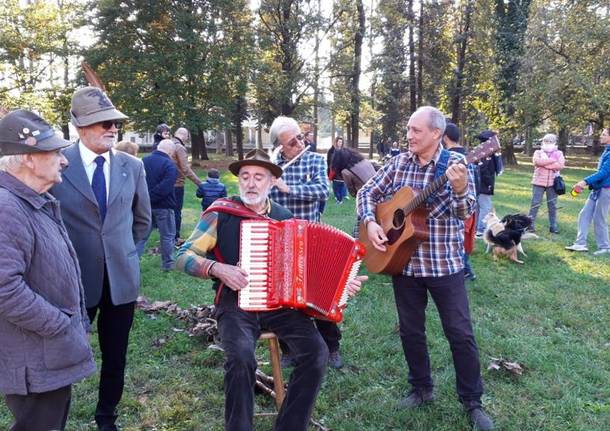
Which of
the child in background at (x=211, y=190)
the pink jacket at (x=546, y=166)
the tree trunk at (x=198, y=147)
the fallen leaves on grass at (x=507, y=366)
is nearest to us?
the fallen leaves on grass at (x=507, y=366)

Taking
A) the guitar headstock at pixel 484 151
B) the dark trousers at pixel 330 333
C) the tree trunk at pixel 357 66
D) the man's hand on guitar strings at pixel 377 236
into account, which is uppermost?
the tree trunk at pixel 357 66

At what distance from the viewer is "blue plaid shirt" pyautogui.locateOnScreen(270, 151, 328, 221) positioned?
4.44 m

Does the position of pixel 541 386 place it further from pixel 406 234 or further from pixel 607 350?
pixel 406 234

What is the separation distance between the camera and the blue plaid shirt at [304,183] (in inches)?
175

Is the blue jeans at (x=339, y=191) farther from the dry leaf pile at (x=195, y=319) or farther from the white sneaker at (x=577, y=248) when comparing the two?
the dry leaf pile at (x=195, y=319)

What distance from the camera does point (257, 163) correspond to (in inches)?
136

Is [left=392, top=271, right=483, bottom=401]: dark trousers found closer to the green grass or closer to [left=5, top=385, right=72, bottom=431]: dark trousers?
the green grass

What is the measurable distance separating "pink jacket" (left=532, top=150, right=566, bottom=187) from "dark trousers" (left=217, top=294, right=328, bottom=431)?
8.16 meters

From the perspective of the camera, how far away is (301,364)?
3.23m

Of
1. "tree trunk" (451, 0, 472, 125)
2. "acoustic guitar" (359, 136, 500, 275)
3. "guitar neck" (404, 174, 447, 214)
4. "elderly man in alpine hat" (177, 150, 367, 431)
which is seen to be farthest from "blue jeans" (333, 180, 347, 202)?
"tree trunk" (451, 0, 472, 125)

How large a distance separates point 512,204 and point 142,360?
40.8 feet

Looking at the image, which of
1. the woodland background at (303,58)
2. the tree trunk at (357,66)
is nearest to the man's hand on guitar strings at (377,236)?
the woodland background at (303,58)

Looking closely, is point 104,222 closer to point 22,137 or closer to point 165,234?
point 22,137

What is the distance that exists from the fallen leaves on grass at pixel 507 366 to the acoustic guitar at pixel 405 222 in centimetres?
146
